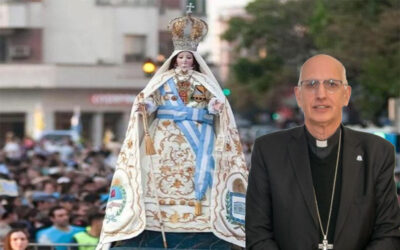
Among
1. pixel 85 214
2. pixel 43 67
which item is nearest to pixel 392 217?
pixel 85 214

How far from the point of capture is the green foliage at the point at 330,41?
118 feet

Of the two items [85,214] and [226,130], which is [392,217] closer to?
[226,130]

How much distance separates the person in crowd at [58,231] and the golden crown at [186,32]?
11.1ft

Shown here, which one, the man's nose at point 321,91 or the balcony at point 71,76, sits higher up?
the balcony at point 71,76

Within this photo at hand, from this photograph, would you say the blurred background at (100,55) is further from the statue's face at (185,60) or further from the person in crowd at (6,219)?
the statue's face at (185,60)

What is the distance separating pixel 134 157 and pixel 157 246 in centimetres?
64

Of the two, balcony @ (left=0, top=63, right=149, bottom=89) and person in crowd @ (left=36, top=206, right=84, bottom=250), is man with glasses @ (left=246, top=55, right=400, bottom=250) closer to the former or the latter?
person in crowd @ (left=36, top=206, right=84, bottom=250)

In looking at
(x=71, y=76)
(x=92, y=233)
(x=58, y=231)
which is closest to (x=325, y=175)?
(x=92, y=233)

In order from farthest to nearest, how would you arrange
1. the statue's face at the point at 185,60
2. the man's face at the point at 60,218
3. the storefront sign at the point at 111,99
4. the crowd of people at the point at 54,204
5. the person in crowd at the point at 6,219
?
the storefront sign at the point at 111,99
the person in crowd at the point at 6,219
the man's face at the point at 60,218
the crowd of people at the point at 54,204
the statue's face at the point at 185,60

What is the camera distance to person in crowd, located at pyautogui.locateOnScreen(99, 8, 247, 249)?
905 centimetres

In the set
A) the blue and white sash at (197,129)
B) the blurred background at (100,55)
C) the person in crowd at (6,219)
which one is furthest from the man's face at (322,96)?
the blurred background at (100,55)

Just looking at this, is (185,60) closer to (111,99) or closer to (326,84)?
(326,84)

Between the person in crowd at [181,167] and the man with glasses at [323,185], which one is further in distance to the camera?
the person in crowd at [181,167]

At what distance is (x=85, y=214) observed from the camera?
13656 mm
